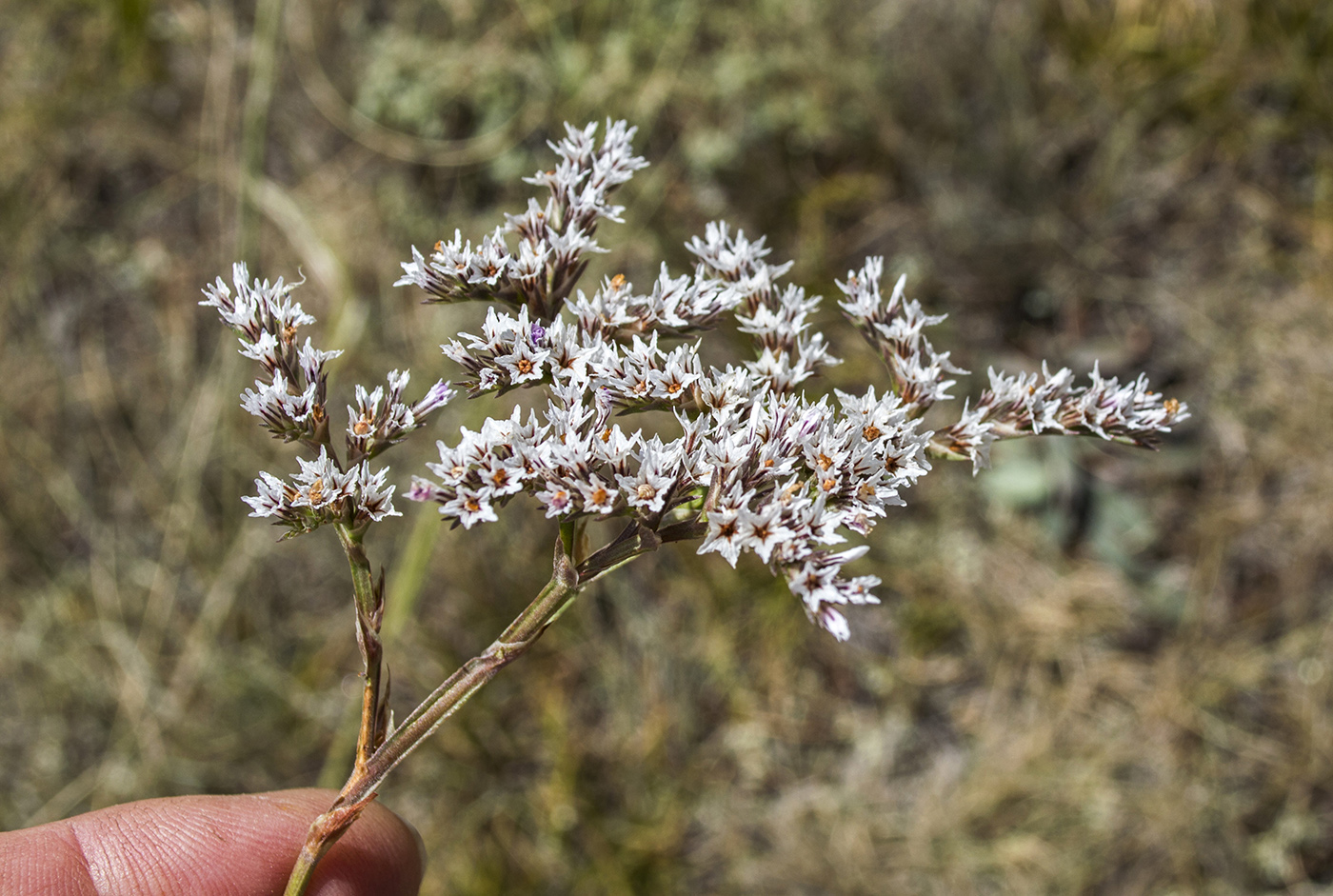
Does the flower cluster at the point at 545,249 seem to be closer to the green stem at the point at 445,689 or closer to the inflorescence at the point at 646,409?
the inflorescence at the point at 646,409

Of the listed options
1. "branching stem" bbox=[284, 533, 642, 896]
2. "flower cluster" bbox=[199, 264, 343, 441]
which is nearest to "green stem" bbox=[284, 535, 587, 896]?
"branching stem" bbox=[284, 533, 642, 896]

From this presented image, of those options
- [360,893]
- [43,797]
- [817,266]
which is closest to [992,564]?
[817,266]

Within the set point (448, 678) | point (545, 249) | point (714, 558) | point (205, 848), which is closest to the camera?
point (448, 678)

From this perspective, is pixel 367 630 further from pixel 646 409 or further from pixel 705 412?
pixel 705 412

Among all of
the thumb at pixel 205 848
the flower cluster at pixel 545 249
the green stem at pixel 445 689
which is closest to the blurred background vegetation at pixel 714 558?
the thumb at pixel 205 848

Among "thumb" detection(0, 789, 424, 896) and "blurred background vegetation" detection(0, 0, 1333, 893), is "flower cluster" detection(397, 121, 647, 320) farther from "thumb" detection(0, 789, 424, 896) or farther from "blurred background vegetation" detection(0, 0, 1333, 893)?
"blurred background vegetation" detection(0, 0, 1333, 893)

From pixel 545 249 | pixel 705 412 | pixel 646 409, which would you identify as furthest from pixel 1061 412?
pixel 545 249

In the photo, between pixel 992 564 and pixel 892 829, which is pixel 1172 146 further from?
pixel 892 829
